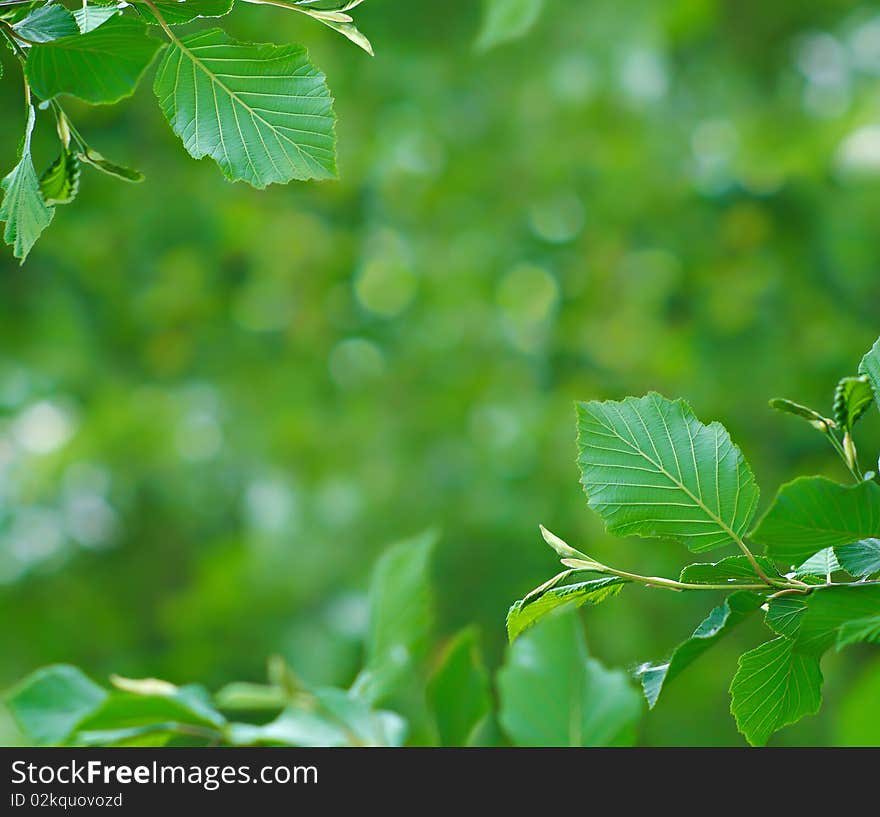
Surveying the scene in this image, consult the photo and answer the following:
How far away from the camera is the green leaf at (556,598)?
245 millimetres

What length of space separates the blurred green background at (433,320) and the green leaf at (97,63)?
1.89 meters

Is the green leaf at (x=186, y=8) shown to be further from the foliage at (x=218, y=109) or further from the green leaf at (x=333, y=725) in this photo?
the green leaf at (x=333, y=725)

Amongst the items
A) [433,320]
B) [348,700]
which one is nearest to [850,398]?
[348,700]

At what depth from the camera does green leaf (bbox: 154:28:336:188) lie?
258 mm

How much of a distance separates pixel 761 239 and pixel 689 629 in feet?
3.10

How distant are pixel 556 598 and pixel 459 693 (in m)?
0.17

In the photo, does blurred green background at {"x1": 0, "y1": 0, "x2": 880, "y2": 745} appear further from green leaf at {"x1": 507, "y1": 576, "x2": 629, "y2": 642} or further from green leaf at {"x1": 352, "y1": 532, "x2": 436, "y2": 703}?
green leaf at {"x1": 507, "y1": 576, "x2": 629, "y2": 642}

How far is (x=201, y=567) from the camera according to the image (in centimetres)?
223

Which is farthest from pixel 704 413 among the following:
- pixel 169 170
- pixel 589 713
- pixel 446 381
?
pixel 589 713

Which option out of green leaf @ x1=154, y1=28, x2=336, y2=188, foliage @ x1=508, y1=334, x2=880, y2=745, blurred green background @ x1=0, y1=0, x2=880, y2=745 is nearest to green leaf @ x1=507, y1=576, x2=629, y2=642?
foliage @ x1=508, y1=334, x2=880, y2=745

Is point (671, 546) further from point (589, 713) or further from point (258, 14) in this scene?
point (589, 713)

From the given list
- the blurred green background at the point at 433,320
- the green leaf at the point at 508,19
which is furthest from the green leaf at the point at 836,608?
the blurred green background at the point at 433,320

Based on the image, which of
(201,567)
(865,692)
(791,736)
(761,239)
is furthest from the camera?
(761,239)

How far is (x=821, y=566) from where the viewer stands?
0.25 meters
